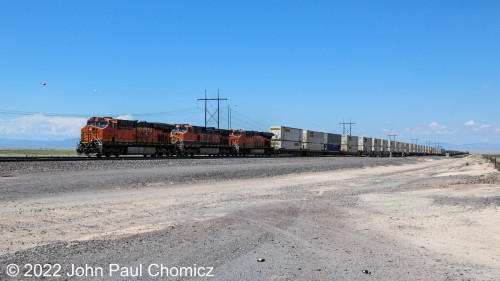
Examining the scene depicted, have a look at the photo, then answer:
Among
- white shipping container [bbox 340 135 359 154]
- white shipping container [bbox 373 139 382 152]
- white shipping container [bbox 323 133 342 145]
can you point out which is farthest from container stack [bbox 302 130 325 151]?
white shipping container [bbox 373 139 382 152]

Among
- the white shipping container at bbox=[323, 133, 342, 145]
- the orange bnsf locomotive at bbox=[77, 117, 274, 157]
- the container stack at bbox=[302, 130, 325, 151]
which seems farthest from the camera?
the white shipping container at bbox=[323, 133, 342, 145]

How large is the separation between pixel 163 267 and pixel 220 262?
0.90 metres

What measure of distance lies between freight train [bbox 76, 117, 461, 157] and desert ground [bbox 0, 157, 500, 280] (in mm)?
16971

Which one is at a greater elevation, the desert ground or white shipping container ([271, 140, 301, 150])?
white shipping container ([271, 140, 301, 150])

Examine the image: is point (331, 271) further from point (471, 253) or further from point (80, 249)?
point (80, 249)

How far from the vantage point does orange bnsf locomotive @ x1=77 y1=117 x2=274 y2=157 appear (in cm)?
3678

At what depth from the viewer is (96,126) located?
36.9 metres

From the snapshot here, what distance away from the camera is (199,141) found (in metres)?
50.0

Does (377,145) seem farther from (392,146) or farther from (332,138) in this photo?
(332,138)

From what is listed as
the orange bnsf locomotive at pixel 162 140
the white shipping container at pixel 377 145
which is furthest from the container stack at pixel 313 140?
the white shipping container at pixel 377 145

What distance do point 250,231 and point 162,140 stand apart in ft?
118

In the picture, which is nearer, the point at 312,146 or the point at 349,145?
the point at 312,146

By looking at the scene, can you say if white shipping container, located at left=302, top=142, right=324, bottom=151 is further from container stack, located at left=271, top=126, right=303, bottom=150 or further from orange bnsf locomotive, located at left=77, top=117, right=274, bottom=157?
orange bnsf locomotive, located at left=77, top=117, right=274, bottom=157

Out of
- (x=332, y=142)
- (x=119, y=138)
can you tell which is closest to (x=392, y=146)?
(x=332, y=142)
